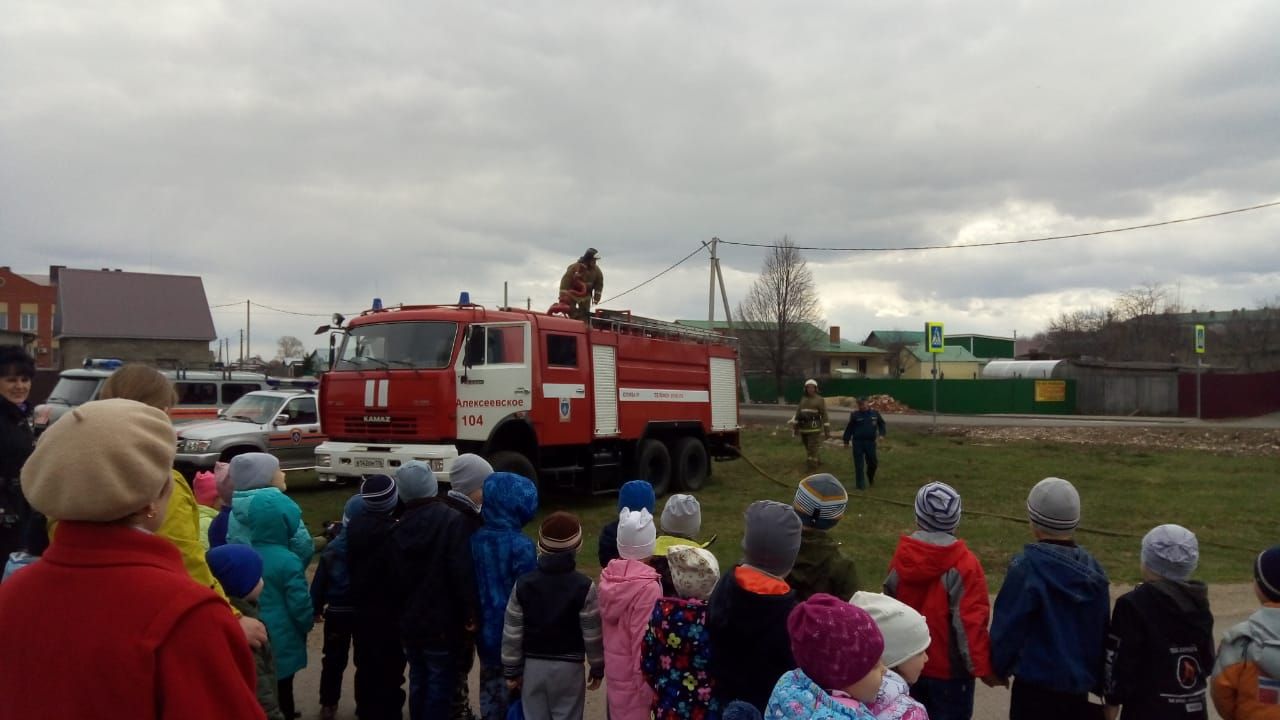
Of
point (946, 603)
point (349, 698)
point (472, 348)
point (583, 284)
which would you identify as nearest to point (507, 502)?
point (349, 698)

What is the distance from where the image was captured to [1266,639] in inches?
126

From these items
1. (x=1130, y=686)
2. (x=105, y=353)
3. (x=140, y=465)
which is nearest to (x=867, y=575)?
(x=1130, y=686)

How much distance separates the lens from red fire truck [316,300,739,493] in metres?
10.4

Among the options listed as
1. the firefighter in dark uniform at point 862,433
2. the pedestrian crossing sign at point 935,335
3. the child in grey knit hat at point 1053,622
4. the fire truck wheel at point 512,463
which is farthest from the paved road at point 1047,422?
the child in grey knit hat at point 1053,622

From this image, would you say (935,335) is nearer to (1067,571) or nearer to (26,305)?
(1067,571)

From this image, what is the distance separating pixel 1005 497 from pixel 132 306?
1979 inches

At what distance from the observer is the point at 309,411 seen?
15.4 meters

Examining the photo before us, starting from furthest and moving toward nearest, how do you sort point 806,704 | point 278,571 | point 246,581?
point 278,571 < point 246,581 < point 806,704

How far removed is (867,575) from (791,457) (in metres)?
11.6

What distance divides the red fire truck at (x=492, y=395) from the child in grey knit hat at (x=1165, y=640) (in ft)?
25.2

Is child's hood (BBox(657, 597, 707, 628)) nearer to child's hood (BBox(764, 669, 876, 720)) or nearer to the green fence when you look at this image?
child's hood (BBox(764, 669, 876, 720))

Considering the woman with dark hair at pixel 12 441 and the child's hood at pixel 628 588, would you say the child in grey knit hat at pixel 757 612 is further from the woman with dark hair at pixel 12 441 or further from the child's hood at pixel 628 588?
the woman with dark hair at pixel 12 441

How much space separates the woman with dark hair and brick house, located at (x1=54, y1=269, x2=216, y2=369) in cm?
4701

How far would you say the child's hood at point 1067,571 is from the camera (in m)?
3.57
